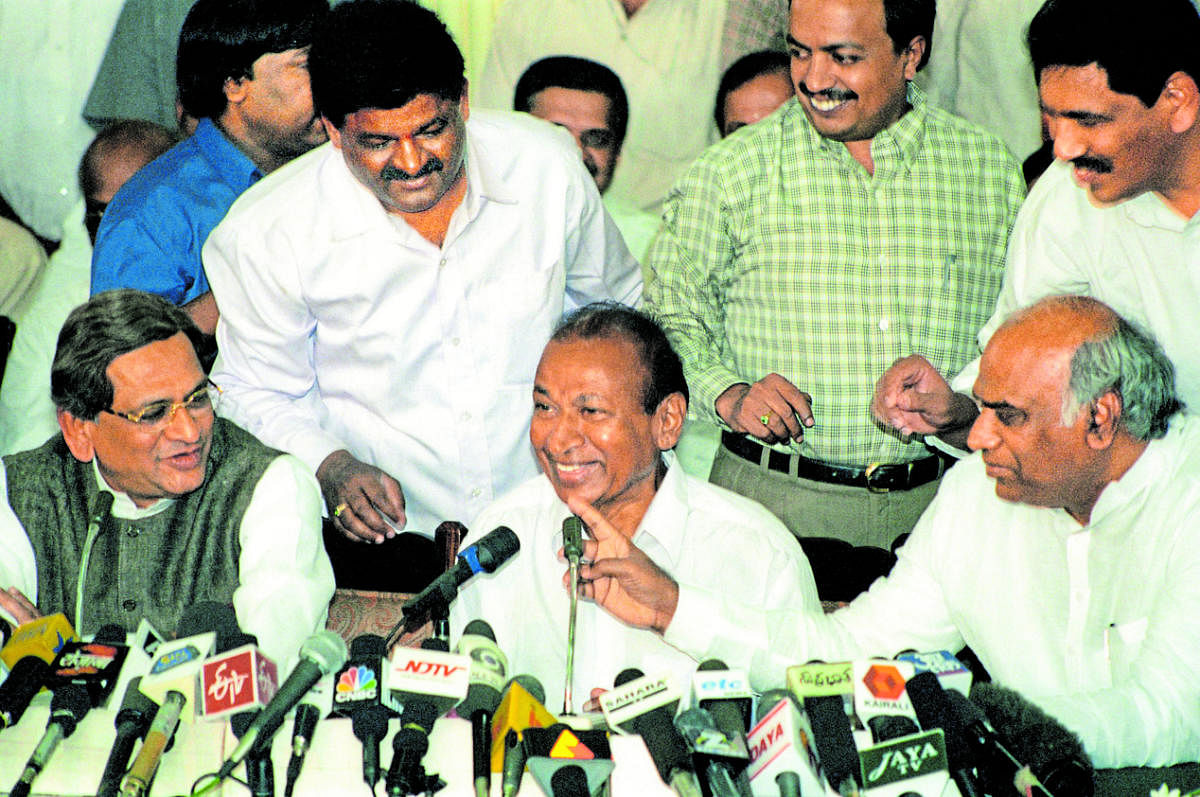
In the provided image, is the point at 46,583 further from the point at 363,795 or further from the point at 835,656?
the point at 835,656

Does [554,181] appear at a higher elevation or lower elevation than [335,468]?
higher

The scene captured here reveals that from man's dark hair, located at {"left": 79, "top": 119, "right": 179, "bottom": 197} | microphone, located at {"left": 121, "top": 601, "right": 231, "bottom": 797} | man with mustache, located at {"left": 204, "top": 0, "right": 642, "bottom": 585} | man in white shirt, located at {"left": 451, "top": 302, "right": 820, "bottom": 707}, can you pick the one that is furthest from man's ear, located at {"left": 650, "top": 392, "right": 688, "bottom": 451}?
man's dark hair, located at {"left": 79, "top": 119, "right": 179, "bottom": 197}

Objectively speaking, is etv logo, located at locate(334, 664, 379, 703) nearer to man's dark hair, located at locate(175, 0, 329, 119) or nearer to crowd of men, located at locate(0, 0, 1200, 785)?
Result: crowd of men, located at locate(0, 0, 1200, 785)

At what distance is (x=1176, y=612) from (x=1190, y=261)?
89 centimetres

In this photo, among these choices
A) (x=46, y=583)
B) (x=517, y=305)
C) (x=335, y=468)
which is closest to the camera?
(x=46, y=583)

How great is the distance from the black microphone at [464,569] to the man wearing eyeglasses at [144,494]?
0.71m

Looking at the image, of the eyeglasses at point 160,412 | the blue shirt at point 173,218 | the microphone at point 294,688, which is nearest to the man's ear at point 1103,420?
the microphone at point 294,688

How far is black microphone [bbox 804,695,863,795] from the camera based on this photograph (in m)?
2.07

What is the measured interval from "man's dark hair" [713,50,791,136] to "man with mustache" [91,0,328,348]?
1541 mm

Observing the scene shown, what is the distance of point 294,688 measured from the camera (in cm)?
211

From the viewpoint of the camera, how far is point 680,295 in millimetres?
3754

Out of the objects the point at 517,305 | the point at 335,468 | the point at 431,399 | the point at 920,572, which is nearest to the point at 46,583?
the point at 335,468

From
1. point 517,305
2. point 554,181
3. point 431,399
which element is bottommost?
point 431,399

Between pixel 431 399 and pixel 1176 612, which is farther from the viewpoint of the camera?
pixel 431 399
